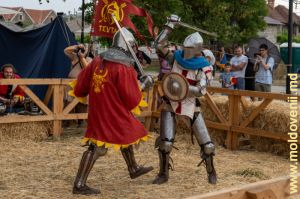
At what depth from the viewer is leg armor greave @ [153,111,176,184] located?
5727 mm

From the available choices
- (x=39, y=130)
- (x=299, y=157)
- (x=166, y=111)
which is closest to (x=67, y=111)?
(x=39, y=130)

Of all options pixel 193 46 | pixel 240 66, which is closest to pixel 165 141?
pixel 193 46

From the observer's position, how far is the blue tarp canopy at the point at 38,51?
977 cm

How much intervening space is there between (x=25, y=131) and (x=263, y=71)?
4219 millimetres

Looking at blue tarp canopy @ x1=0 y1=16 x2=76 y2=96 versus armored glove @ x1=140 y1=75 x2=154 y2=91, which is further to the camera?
blue tarp canopy @ x1=0 y1=16 x2=76 y2=96

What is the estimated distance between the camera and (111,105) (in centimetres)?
514

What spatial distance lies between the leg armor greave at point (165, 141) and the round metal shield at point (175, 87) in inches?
8.6

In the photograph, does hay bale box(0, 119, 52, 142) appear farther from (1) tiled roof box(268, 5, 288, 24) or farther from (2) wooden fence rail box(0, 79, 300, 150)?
(1) tiled roof box(268, 5, 288, 24)

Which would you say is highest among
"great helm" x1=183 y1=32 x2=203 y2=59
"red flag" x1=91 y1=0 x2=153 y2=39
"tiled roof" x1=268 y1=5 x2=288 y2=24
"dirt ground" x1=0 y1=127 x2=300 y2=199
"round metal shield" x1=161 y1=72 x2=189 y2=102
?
"tiled roof" x1=268 y1=5 x2=288 y2=24

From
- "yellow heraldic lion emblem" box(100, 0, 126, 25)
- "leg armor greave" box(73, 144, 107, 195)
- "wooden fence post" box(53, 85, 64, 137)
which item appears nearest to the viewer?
"leg armor greave" box(73, 144, 107, 195)

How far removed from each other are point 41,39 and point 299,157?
5241mm

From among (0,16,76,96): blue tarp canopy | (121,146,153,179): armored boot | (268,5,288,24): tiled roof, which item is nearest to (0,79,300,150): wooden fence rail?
(0,16,76,96): blue tarp canopy

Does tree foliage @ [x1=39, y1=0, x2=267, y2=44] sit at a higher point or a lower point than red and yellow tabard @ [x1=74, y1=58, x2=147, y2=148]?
higher

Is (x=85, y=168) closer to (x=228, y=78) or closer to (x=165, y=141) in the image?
(x=165, y=141)
